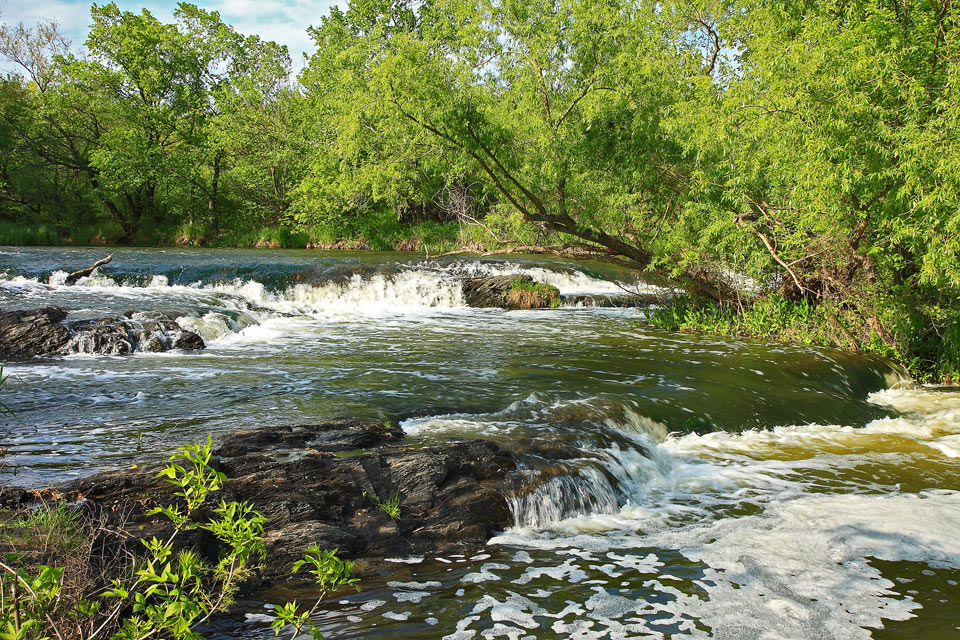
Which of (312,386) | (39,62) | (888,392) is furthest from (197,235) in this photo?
(888,392)

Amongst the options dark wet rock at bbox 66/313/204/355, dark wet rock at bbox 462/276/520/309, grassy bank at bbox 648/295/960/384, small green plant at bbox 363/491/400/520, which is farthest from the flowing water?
dark wet rock at bbox 462/276/520/309

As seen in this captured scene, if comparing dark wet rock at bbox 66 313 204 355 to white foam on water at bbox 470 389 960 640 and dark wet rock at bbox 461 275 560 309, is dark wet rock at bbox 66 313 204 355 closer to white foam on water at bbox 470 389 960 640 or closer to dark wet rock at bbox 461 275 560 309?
dark wet rock at bbox 461 275 560 309

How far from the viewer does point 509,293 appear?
1891 centimetres

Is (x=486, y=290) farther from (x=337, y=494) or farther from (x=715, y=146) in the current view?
(x=337, y=494)

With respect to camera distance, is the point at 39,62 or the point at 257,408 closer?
the point at 257,408

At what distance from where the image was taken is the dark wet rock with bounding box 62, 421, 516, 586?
4.64m

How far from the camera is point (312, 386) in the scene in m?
9.17

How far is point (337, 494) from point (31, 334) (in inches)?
349

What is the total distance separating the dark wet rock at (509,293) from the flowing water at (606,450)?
3397mm

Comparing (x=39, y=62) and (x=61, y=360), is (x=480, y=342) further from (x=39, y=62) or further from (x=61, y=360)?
(x=39, y=62)

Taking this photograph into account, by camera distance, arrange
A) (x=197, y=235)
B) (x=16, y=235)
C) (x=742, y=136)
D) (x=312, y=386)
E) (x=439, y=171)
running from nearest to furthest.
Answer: (x=312, y=386) < (x=742, y=136) < (x=439, y=171) < (x=16, y=235) < (x=197, y=235)

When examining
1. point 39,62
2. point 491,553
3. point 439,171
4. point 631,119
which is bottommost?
point 491,553

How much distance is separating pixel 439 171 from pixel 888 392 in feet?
32.1

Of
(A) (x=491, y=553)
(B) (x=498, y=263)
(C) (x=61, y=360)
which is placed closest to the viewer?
(A) (x=491, y=553)
